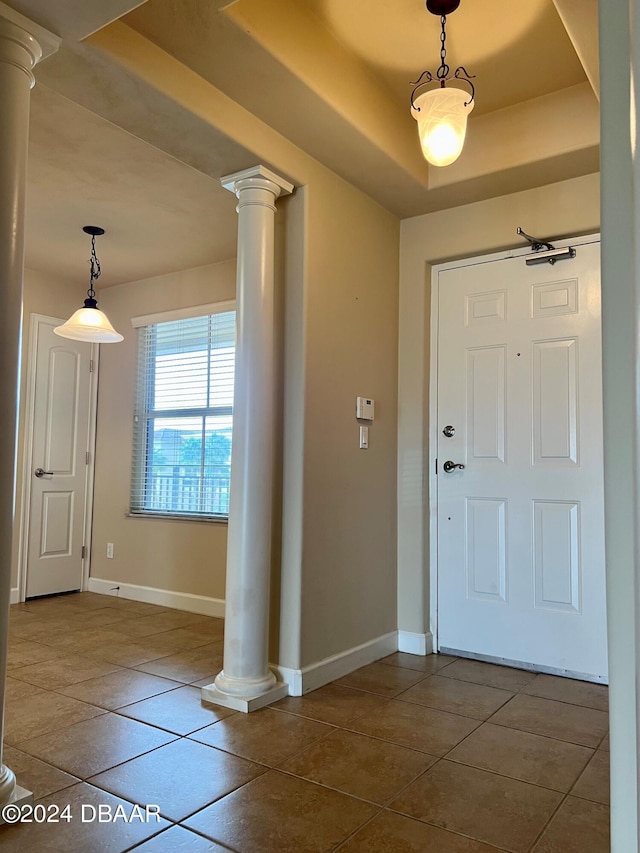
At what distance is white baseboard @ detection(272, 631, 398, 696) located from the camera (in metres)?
2.61

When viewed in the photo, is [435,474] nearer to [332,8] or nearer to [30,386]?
[332,8]

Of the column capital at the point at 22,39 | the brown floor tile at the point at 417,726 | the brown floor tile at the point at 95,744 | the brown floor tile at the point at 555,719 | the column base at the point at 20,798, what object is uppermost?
the column capital at the point at 22,39

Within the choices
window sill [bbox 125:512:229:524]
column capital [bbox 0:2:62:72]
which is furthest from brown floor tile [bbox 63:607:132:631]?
column capital [bbox 0:2:62:72]

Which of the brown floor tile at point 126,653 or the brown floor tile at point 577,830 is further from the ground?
the brown floor tile at point 577,830

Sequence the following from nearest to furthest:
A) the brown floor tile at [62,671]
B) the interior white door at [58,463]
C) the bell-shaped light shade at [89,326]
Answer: the brown floor tile at [62,671] < the bell-shaped light shade at [89,326] < the interior white door at [58,463]

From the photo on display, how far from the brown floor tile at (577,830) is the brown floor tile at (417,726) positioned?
452mm

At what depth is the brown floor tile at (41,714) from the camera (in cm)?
219

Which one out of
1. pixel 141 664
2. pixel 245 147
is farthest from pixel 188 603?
pixel 245 147

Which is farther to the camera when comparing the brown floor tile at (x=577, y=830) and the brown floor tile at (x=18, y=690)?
the brown floor tile at (x=18, y=690)

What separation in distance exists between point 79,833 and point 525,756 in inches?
55.5

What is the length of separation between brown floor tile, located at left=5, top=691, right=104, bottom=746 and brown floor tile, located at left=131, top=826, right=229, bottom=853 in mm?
821

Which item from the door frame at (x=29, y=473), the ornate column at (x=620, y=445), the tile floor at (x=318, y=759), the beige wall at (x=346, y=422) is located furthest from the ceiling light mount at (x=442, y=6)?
the door frame at (x=29, y=473)

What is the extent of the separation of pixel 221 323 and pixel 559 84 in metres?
2.50

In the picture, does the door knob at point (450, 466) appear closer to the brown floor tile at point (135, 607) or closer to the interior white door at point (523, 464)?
the interior white door at point (523, 464)
